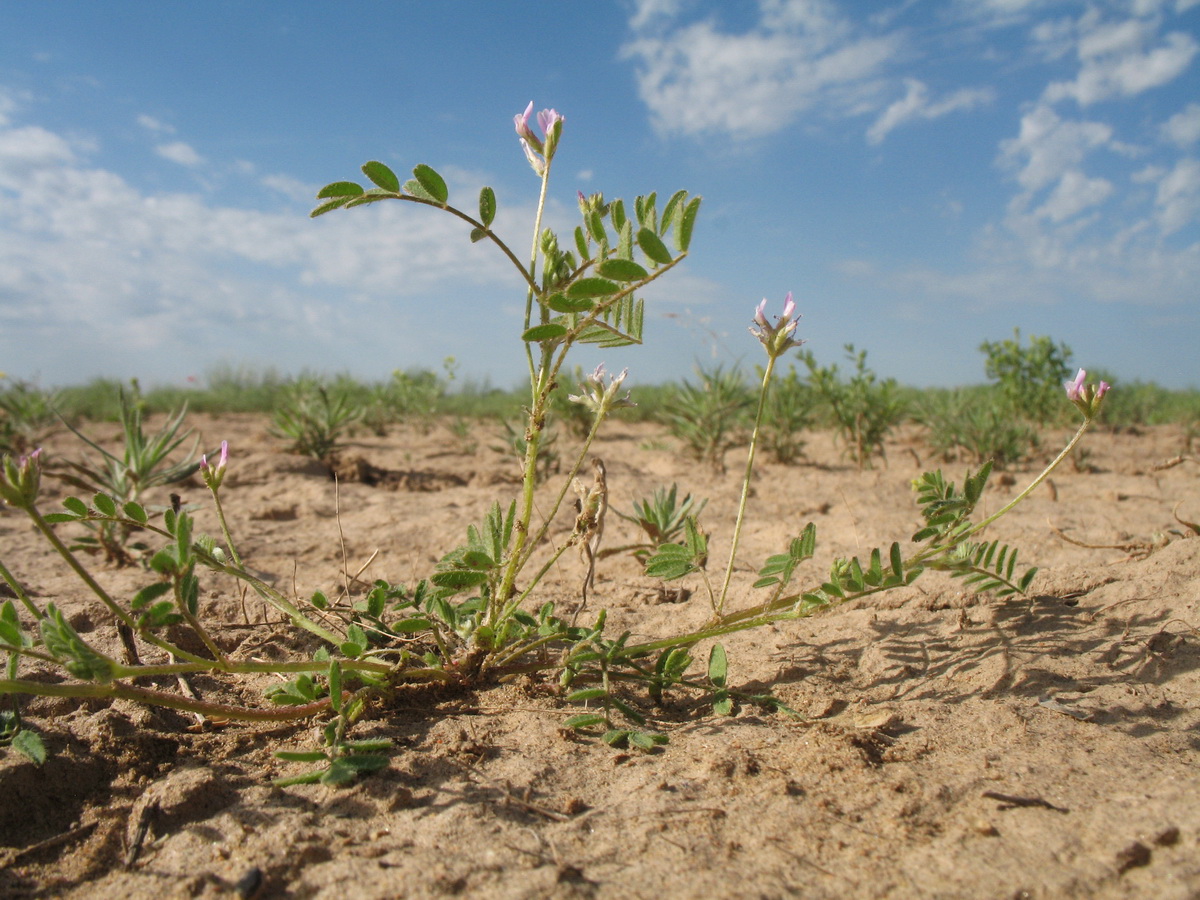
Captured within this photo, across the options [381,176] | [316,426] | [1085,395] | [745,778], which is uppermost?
[381,176]

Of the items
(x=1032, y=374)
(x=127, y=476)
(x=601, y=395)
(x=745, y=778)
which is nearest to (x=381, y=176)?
(x=601, y=395)

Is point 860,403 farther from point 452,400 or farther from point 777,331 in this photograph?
point 452,400

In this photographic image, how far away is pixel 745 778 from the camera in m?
1.30

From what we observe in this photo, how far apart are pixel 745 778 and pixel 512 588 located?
597 mm

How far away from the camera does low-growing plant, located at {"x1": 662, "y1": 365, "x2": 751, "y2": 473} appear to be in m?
4.39

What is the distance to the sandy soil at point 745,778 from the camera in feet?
3.50

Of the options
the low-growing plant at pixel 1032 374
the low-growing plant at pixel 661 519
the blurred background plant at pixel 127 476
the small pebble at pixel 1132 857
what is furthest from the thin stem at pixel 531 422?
the low-growing plant at pixel 1032 374

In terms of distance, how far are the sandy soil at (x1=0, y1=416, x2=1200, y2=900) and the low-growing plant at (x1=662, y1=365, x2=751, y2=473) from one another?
2219mm

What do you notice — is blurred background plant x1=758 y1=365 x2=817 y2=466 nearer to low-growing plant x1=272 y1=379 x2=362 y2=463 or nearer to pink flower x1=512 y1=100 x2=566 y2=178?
low-growing plant x1=272 y1=379 x2=362 y2=463

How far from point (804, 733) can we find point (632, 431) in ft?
17.8

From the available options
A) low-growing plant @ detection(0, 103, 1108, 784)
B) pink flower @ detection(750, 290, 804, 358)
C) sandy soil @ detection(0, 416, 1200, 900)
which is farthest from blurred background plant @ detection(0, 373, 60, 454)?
pink flower @ detection(750, 290, 804, 358)

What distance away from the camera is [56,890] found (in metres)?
1.09

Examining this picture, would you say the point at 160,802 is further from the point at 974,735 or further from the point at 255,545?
the point at 255,545

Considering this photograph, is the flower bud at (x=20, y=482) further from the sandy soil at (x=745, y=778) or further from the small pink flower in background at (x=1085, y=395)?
the small pink flower in background at (x=1085, y=395)
